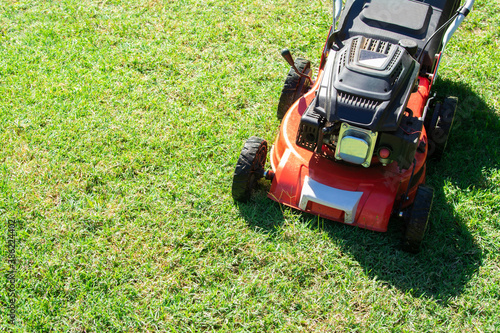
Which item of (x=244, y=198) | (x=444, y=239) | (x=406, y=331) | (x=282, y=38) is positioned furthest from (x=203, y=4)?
(x=406, y=331)

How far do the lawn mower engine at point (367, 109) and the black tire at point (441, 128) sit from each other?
0.69 metres

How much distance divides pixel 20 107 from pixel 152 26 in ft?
5.74

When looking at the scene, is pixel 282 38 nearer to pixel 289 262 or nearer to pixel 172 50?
pixel 172 50

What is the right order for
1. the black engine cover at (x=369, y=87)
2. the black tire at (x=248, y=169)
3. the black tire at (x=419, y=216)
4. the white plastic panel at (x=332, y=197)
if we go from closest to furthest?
the black engine cover at (x=369, y=87) → the black tire at (x=419, y=216) → the white plastic panel at (x=332, y=197) → the black tire at (x=248, y=169)

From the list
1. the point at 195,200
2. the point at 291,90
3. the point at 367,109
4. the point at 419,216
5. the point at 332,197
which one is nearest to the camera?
the point at 367,109

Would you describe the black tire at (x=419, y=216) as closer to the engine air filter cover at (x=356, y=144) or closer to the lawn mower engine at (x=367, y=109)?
the lawn mower engine at (x=367, y=109)

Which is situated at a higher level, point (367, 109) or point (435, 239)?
point (367, 109)

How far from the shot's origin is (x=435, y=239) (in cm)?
360

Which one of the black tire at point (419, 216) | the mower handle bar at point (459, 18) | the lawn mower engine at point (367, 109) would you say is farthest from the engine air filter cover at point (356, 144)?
the mower handle bar at point (459, 18)

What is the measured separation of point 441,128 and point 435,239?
2.97ft

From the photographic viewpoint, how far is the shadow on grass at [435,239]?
337 centimetres

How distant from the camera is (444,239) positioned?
3.61 m

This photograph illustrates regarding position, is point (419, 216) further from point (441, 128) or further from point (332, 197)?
point (441, 128)

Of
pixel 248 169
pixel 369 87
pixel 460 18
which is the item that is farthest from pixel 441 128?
pixel 248 169
